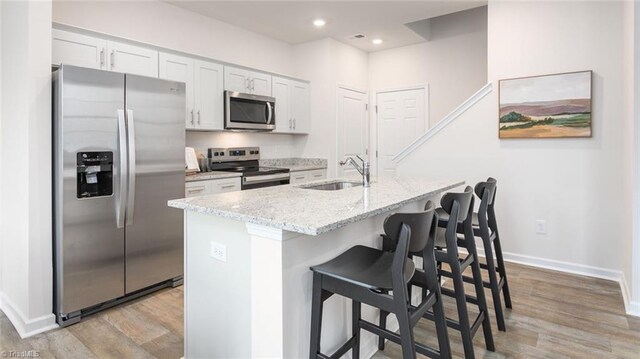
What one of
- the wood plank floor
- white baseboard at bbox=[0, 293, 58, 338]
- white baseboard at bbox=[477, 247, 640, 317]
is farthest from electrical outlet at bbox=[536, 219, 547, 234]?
white baseboard at bbox=[0, 293, 58, 338]

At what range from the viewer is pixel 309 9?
4.08 metres

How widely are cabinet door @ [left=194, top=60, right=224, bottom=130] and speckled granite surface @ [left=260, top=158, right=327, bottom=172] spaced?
1.13 meters

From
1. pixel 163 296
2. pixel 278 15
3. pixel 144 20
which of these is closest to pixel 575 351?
pixel 163 296

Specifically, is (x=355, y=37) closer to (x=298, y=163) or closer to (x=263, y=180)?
(x=298, y=163)

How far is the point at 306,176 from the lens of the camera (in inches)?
194

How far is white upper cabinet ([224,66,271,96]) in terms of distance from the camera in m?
4.25

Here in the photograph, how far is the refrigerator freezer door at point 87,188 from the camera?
2.45 metres

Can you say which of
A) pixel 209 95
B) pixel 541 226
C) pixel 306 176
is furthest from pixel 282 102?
pixel 541 226

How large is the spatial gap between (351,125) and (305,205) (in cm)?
395

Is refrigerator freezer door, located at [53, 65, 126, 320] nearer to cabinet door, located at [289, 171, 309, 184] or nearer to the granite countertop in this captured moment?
the granite countertop

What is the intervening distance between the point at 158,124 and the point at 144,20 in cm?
151

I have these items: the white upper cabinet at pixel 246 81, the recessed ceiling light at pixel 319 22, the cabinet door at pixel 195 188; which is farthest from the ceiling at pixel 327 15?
the cabinet door at pixel 195 188

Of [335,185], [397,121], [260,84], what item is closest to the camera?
[335,185]

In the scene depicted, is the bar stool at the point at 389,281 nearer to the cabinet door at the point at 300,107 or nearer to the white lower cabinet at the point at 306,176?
the white lower cabinet at the point at 306,176
